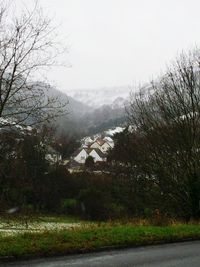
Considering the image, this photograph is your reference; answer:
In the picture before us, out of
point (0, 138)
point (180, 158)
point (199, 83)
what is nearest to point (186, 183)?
point (180, 158)

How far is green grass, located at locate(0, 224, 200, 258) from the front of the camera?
10.1 metres

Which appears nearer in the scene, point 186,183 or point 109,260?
point 109,260

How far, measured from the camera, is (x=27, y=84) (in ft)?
39.4

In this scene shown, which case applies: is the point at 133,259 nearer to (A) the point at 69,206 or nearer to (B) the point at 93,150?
(A) the point at 69,206

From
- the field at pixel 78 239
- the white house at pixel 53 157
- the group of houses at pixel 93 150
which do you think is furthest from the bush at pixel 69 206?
the group of houses at pixel 93 150

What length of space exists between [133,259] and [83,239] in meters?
1.90

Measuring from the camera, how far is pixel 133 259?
398 inches

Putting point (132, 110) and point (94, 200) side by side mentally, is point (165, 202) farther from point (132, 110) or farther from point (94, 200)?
point (94, 200)

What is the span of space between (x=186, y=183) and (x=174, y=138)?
7.40ft

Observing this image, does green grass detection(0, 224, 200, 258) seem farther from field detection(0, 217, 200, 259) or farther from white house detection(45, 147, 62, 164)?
white house detection(45, 147, 62, 164)

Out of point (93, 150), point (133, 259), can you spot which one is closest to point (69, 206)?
point (133, 259)

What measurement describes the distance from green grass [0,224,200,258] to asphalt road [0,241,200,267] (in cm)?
41

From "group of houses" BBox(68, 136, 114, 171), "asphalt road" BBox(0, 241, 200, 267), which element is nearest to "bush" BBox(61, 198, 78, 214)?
"asphalt road" BBox(0, 241, 200, 267)

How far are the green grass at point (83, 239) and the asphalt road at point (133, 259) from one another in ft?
1.34
